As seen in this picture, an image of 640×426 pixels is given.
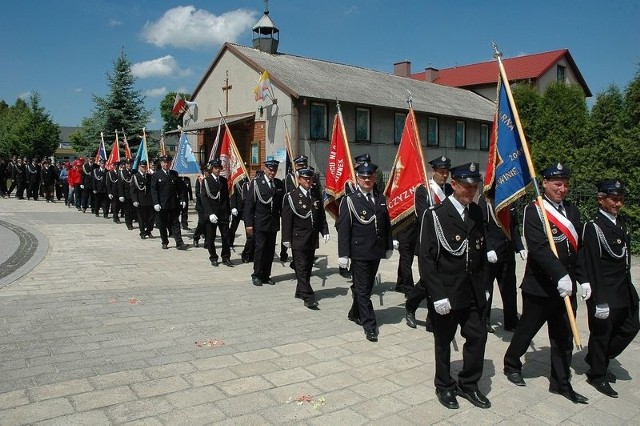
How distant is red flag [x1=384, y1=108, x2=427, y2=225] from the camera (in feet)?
23.9

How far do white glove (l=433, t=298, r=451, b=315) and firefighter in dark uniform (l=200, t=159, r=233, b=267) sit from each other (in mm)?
6835

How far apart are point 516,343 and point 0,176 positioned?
27.9 meters

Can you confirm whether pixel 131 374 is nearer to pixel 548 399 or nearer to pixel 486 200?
pixel 548 399

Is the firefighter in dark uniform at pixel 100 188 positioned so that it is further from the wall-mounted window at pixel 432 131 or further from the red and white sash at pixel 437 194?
the wall-mounted window at pixel 432 131

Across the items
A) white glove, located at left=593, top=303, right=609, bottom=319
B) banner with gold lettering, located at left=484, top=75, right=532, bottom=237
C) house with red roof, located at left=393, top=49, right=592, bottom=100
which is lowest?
white glove, located at left=593, top=303, right=609, bottom=319

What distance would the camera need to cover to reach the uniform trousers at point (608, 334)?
486cm

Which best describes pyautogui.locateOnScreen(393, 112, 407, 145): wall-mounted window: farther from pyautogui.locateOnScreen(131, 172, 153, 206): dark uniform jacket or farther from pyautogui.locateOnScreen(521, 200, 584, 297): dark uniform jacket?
pyautogui.locateOnScreen(521, 200, 584, 297): dark uniform jacket

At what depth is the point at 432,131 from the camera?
2889cm

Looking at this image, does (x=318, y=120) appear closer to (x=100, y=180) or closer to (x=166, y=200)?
(x=100, y=180)

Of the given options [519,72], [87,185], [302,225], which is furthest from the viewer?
[519,72]

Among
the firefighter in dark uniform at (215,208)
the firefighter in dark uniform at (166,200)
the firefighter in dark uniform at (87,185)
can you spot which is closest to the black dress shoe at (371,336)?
the firefighter in dark uniform at (215,208)

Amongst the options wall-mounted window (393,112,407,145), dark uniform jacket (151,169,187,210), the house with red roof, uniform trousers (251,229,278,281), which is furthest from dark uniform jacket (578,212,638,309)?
the house with red roof

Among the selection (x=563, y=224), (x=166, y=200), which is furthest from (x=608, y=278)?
(x=166, y=200)

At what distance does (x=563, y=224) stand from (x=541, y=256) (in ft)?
1.43
